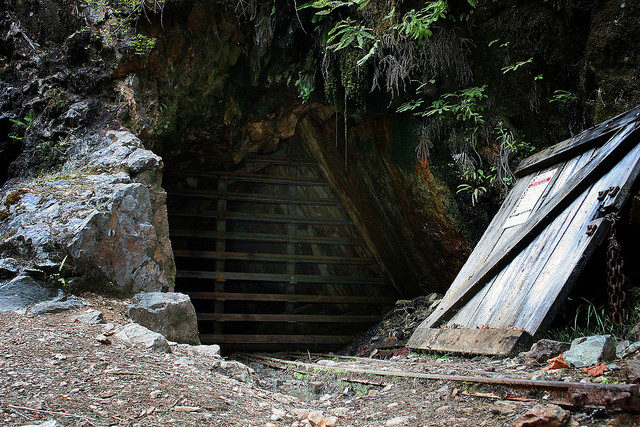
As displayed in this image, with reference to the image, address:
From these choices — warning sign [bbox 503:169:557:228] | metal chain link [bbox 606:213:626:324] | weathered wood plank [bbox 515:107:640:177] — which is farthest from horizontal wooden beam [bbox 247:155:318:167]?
metal chain link [bbox 606:213:626:324]

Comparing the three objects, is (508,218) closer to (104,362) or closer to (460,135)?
(460,135)

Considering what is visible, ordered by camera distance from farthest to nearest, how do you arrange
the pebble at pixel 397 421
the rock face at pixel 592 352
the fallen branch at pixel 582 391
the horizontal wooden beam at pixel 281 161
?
1. the horizontal wooden beam at pixel 281 161
2. the rock face at pixel 592 352
3. the pebble at pixel 397 421
4. the fallen branch at pixel 582 391

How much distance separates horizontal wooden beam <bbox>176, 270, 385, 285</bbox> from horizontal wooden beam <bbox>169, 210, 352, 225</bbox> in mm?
841

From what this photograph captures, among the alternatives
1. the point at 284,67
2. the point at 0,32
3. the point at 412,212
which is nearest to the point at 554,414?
the point at 412,212

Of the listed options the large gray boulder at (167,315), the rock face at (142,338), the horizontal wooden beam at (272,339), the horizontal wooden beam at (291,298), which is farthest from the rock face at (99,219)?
the horizontal wooden beam at (272,339)

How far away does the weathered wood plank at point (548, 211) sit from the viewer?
2758 mm

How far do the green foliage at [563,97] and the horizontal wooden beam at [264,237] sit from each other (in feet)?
13.0

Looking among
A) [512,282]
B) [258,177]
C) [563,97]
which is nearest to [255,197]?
[258,177]

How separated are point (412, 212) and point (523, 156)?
1.63 metres

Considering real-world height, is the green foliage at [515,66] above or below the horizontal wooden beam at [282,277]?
above

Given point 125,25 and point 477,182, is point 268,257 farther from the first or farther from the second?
point 125,25

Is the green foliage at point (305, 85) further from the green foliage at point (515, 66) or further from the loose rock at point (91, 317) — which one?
the loose rock at point (91, 317)

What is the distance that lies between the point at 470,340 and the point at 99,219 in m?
2.93

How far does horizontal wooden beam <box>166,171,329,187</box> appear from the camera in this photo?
6.48 m
